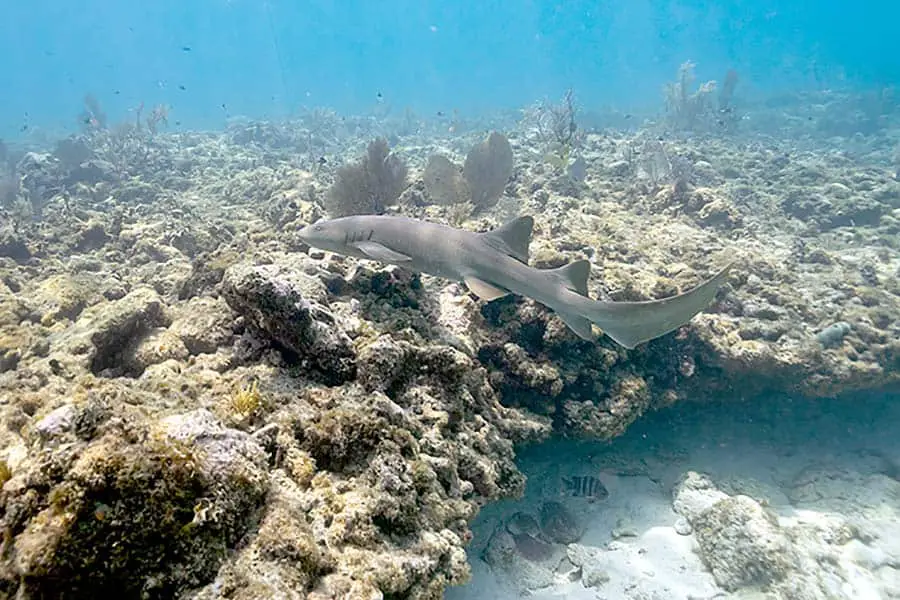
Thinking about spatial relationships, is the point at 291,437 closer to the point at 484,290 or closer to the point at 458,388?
the point at 458,388

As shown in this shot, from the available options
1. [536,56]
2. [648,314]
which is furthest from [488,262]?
[536,56]

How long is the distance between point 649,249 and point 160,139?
1111 inches

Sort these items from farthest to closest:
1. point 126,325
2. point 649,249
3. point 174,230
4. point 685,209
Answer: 1. point 685,209
2. point 174,230
3. point 649,249
4. point 126,325

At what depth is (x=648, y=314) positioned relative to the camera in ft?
15.0

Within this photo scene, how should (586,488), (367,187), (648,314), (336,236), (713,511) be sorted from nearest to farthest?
(648,314) < (336,236) < (713,511) < (586,488) < (367,187)

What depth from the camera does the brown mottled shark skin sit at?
4.89 meters

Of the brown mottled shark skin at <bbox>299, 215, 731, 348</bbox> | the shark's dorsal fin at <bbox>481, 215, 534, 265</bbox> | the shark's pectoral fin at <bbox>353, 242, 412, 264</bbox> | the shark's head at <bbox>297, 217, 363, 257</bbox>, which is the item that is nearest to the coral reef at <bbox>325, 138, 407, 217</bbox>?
the shark's head at <bbox>297, 217, 363, 257</bbox>

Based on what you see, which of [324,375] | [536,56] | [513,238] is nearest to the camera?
[324,375]

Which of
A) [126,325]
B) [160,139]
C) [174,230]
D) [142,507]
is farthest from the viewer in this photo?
[160,139]

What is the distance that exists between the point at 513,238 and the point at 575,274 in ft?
2.64

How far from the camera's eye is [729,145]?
23.3 metres

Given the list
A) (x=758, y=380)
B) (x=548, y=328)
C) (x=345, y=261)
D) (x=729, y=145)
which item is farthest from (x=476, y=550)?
(x=729, y=145)

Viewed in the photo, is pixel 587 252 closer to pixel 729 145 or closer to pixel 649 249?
pixel 649 249

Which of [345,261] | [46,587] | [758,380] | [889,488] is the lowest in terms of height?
[889,488]
